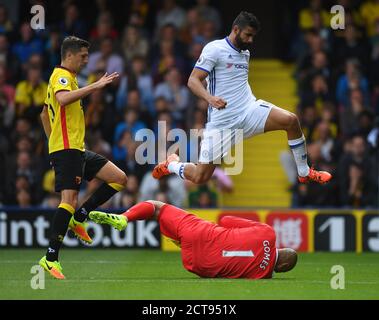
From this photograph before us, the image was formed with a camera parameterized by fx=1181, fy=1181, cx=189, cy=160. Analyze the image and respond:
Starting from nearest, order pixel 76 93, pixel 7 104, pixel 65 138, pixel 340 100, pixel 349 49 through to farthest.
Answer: pixel 76 93, pixel 65 138, pixel 340 100, pixel 7 104, pixel 349 49

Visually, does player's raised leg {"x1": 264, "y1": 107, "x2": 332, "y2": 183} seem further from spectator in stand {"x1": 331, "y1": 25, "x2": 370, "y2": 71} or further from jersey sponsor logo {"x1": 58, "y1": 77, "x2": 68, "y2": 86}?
spectator in stand {"x1": 331, "y1": 25, "x2": 370, "y2": 71}

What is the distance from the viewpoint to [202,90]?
1302cm

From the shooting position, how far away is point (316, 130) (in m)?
19.5

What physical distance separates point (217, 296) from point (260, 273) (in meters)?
1.63

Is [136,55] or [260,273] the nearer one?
[260,273]

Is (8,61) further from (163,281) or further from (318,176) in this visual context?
(163,281)

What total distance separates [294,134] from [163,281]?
2.59 metres

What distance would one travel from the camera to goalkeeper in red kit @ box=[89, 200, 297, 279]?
1183cm

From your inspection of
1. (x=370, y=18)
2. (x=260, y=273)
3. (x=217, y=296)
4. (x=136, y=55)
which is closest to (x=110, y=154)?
(x=136, y=55)

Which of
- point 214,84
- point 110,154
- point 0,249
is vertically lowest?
point 0,249

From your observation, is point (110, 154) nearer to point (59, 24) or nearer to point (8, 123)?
point (8, 123)

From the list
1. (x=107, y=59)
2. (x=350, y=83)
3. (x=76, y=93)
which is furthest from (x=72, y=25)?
(x=76, y=93)

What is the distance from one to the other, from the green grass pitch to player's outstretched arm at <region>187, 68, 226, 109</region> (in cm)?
188

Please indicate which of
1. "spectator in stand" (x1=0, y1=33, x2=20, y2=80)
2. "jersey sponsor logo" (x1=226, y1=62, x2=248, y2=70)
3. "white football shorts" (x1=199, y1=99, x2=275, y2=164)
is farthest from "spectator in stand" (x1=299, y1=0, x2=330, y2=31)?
"white football shorts" (x1=199, y1=99, x2=275, y2=164)
